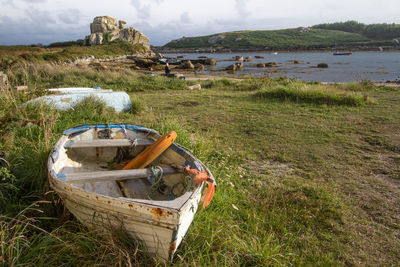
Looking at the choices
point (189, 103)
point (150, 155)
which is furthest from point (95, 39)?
point (150, 155)

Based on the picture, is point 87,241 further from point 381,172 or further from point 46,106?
point 381,172

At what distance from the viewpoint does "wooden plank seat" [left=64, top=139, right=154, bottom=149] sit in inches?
166

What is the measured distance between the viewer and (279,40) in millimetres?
119125

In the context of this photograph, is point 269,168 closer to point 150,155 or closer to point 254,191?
point 254,191

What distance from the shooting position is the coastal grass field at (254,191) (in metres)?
2.73

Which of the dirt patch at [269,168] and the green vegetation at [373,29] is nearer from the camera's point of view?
the dirt patch at [269,168]

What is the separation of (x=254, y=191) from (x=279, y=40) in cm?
12644

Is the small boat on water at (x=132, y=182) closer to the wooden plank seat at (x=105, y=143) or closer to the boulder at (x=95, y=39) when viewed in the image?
the wooden plank seat at (x=105, y=143)

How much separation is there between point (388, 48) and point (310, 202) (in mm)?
99720

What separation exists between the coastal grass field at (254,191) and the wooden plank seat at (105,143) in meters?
0.45

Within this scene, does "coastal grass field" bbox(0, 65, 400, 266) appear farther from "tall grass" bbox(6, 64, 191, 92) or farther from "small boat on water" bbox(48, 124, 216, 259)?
"tall grass" bbox(6, 64, 191, 92)

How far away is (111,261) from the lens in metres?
2.46

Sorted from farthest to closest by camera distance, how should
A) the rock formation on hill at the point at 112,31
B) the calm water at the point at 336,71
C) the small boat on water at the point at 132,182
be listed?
the rock formation on hill at the point at 112,31, the calm water at the point at 336,71, the small boat on water at the point at 132,182

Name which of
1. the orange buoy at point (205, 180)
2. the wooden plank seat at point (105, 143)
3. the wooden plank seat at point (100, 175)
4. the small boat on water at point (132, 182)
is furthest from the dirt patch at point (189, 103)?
the orange buoy at point (205, 180)
